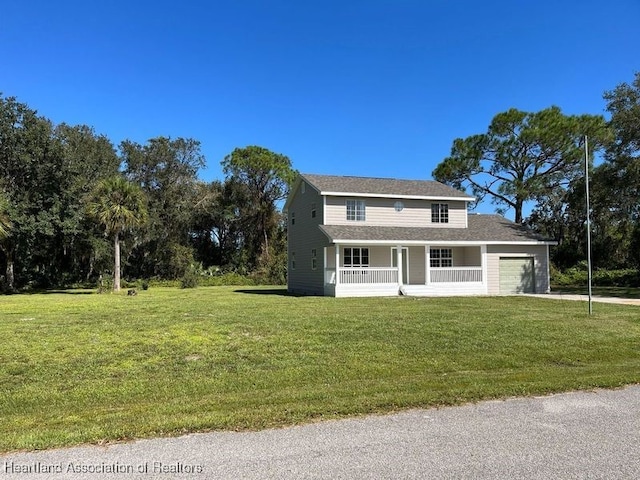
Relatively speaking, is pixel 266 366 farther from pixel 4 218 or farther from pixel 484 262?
pixel 4 218

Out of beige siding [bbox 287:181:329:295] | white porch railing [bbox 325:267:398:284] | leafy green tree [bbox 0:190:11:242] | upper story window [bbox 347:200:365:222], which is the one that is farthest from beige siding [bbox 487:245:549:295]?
leafy green tree [bbox 0:190:11:242]

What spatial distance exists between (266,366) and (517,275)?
67.8ft

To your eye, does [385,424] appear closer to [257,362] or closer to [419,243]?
[257,362]

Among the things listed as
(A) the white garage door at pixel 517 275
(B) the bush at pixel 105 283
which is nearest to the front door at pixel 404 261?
(A) the white garage door at pixel 517 275

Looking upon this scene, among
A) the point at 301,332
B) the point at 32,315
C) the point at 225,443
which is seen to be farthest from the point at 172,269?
the point at 225,443

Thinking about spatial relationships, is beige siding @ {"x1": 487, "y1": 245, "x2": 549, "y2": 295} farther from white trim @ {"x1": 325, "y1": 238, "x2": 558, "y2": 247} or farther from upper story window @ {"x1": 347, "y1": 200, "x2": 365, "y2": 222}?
upper story window @ {"x1": 347, "y1": 200, "x2": 365, "y2": 222}

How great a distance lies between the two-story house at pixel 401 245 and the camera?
22828 mm

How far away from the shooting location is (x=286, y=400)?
5.63 meters

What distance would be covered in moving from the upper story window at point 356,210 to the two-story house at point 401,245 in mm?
49

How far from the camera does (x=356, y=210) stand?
24.8 metres

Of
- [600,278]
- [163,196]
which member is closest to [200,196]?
[163,196]

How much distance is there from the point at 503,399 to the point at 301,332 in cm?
540

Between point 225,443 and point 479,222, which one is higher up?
point 479,222

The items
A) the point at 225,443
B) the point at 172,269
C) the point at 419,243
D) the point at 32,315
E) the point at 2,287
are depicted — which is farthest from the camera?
the point at 172,269
